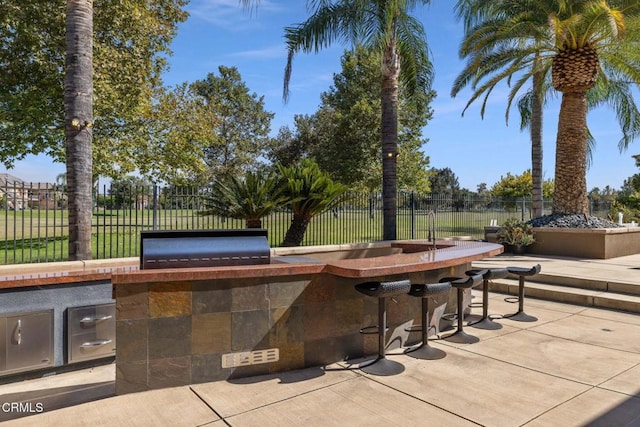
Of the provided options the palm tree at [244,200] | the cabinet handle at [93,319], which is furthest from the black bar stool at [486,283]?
the palm tree at [244,200]

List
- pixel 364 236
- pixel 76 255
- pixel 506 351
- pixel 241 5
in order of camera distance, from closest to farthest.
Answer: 1. pixel 506 351
2. pixel 76 255
3. pixel 241 5
4. pixel 364 236

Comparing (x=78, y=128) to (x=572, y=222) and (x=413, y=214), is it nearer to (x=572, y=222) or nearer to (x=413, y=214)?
(x=413, y=214)

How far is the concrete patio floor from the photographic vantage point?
3396mm

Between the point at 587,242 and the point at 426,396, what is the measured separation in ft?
37.4

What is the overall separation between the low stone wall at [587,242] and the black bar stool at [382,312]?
35.4ft

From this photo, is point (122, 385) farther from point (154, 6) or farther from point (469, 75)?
point (154, 6)

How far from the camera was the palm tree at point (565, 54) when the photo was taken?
1231cm

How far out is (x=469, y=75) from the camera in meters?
14.8

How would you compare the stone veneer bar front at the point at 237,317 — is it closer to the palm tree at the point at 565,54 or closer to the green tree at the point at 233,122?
the palm tree at the point at 565,54

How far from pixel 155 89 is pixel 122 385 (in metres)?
16.1

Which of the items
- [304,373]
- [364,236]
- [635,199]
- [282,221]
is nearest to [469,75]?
[364,236]

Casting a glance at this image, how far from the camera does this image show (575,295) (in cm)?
809

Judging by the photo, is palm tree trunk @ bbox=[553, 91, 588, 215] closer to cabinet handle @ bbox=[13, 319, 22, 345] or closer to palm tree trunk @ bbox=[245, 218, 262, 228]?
palm tree trunk @ bbox=[245, 218, 262, 228]

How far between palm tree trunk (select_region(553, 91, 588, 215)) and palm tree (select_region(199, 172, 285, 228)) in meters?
10.1
